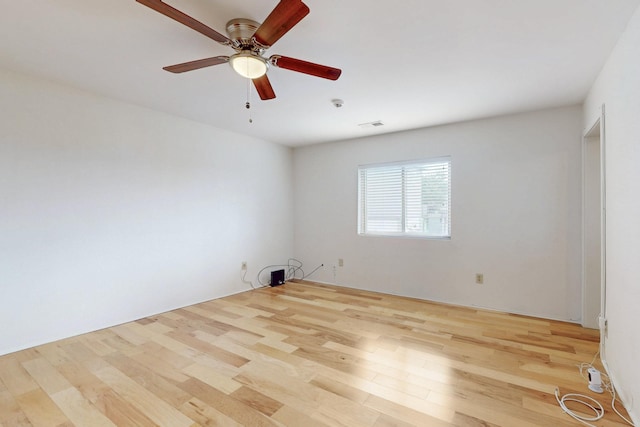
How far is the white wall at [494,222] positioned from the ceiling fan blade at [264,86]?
91.3 inches

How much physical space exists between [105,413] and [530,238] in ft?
12.8

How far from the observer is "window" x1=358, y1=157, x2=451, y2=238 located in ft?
12.3

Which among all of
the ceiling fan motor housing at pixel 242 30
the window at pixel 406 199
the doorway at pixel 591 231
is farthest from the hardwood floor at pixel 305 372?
the ceiling fan motor housing at pixel 242 30

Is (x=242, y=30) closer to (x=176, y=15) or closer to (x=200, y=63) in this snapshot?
(x=200, y=63)

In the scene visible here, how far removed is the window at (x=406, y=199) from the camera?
12.3 ft

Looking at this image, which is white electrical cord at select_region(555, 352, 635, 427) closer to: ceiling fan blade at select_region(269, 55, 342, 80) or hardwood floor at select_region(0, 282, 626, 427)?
hardwood floor at select_region(0, 282, 626, 427)

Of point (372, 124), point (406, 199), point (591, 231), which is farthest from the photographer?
point (406, 199)

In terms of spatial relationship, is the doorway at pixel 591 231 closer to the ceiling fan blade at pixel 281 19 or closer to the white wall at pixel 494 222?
the white wall at pixel 494 222

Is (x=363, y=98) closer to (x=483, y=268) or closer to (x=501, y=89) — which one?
(x=501, y=89)

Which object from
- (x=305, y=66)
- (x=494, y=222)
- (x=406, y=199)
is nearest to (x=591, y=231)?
(x=494, y=222)

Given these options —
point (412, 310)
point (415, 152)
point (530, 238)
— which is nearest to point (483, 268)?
point (530, 238)

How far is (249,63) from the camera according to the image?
1817 mm

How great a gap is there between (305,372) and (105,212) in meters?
2.44

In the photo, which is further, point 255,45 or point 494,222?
point 494,222
